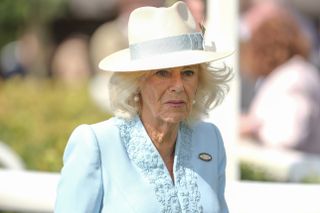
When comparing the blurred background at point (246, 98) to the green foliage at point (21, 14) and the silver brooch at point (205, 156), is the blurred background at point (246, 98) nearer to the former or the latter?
the green foliage at point (21, 14)

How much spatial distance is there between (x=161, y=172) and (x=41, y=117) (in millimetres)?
6571

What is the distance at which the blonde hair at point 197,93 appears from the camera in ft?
15.2

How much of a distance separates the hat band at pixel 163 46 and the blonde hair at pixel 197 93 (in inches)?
2.8

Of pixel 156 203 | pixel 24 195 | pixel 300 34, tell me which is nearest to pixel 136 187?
Answer: pixel 156 203

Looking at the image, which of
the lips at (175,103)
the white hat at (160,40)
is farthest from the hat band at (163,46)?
the lips at (175,103)

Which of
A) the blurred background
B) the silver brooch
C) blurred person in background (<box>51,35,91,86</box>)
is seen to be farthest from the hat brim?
blurred person in background (<box>51,35,91,86</box>)

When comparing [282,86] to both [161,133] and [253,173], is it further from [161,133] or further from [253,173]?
[161,133]

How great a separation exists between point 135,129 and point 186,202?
1.04ft

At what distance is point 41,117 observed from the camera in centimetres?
1112

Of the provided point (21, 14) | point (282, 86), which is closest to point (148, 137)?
point (282, 86)

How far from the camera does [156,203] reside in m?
4.54

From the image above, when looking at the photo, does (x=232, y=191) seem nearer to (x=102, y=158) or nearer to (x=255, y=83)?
(x=102, y=158)

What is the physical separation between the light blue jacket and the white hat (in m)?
0.23

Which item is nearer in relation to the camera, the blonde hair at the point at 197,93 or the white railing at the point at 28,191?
the blonde hair at the point at 197,93
